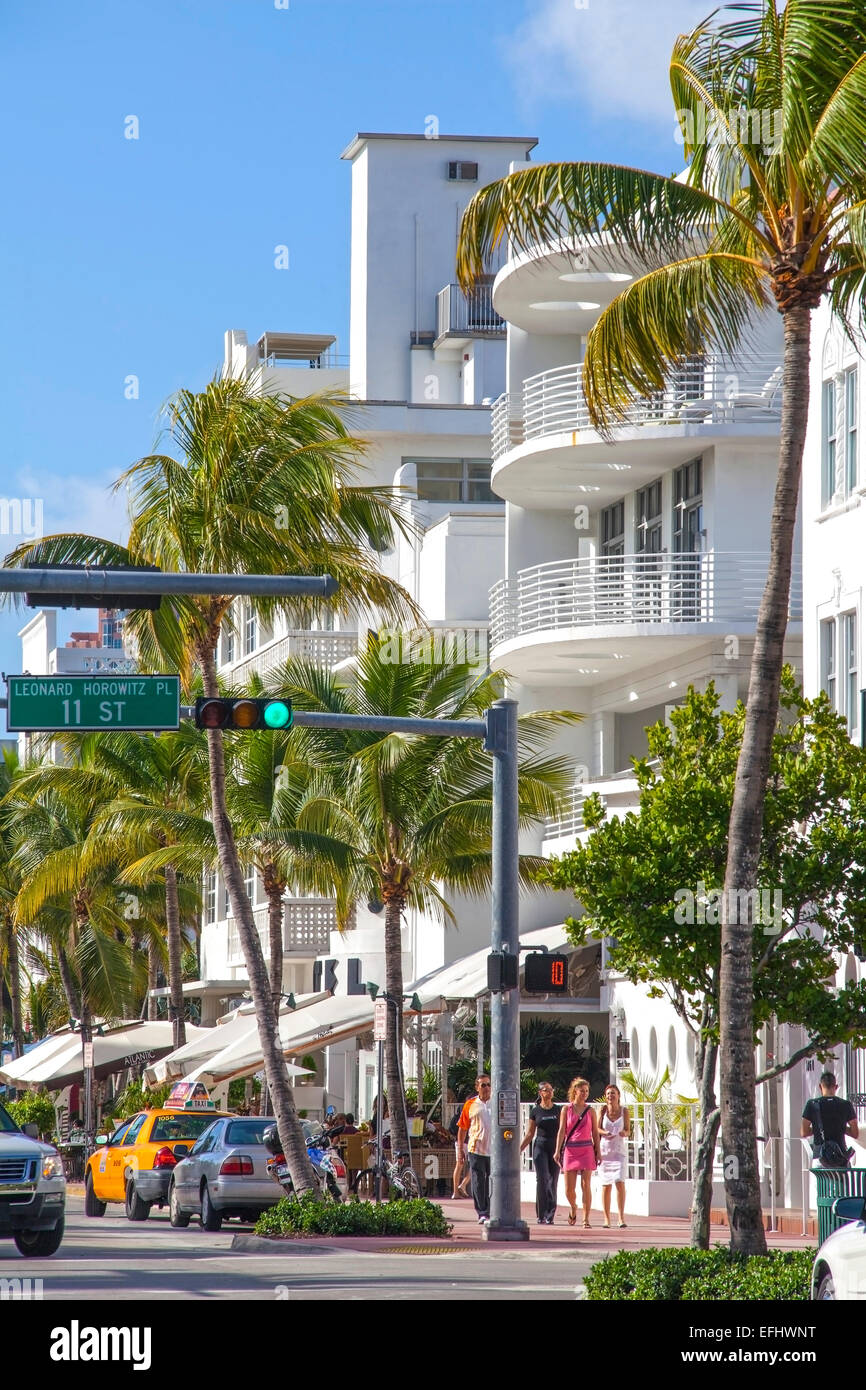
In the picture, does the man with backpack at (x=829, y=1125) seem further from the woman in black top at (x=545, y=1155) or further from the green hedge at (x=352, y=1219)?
the woman in black top at (x=545, y=1155)

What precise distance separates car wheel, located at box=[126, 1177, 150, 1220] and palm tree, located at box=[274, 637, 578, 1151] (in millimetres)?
4085

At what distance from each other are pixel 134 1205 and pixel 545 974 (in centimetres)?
1098

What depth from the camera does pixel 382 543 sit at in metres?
26.8

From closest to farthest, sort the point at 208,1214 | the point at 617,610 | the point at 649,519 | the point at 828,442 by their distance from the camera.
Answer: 1. the point at 208,1214
2. the point at 828,442
3. the point at 617,610
4. the point at 649,519

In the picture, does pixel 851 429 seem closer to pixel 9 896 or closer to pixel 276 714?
pixel 276 714

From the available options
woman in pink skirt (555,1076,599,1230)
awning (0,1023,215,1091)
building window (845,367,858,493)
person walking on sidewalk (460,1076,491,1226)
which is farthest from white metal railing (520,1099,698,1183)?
awning (0,1023,215,1091)

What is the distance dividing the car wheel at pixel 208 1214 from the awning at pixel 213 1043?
361 inches

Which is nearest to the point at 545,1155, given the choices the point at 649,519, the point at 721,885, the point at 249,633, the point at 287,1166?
the point at 287,1166

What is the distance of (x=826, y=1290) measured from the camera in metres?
10.8

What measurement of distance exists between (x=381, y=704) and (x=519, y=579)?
25.2 feet

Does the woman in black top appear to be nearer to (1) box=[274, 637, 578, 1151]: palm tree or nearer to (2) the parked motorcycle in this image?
(2) the parked motorcycle

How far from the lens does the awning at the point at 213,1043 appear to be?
37844 mm

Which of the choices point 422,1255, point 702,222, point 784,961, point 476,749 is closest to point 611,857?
point 784,961
